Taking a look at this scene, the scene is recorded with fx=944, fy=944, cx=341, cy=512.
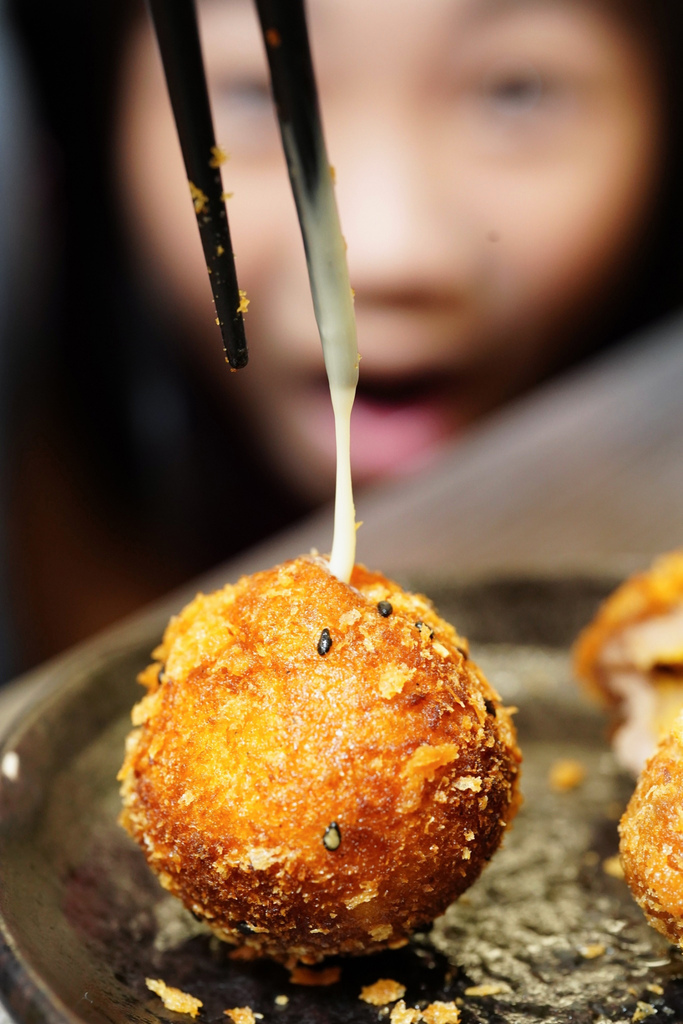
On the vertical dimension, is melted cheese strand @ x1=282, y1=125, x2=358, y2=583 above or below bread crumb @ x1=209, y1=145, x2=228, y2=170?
below

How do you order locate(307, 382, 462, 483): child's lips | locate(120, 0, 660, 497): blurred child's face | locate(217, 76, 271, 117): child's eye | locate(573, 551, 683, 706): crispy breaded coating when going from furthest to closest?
locate(307, 382, 462, 483): child's lips
locate(120, 0, 660, 497): blurred child's face
locate(217, 76, 271, 117): child's eye
locate(573, 551, 683, 706): crispy breaded coating

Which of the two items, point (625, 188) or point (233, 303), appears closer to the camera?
point (233, 303)

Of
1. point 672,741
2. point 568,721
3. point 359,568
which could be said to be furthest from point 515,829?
point 359,568

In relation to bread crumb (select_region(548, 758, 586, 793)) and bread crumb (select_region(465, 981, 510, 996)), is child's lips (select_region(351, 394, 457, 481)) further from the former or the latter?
bread crumb (select_region(465, 981, 510, 996))

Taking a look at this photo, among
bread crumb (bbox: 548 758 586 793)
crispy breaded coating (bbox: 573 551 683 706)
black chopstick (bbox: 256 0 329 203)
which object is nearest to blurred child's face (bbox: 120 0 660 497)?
crispy breaded coating (bbox: 573 551 683 706)

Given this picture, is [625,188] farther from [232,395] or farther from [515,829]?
[515,829]

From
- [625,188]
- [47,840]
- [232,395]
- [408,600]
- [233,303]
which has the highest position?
[233,303]

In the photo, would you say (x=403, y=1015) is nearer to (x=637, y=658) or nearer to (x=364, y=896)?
(x=364, y=896)

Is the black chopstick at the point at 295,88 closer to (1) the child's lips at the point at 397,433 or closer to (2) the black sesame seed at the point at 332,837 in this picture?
(2) the black sesame seed at the point at 332,837

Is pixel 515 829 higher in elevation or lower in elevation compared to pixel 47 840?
lower
